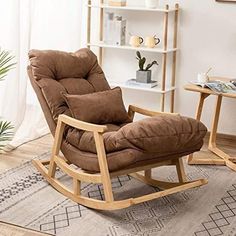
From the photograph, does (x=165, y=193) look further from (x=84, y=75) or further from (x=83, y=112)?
(x=84, y=75)

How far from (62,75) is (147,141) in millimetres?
984

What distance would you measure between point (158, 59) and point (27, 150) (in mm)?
1495

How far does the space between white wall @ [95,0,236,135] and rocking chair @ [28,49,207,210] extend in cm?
118

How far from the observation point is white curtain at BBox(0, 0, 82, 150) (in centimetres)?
437

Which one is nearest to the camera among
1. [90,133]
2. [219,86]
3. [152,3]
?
[90,133]

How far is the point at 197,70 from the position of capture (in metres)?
4.93

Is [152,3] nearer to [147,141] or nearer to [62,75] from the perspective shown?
[62,75]

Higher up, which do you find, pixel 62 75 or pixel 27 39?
pixel 27 39

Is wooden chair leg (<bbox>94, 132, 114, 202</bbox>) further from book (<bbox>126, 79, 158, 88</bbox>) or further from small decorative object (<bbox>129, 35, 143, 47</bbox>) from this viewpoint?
small decorative object (<bbox>129, 35, 143, 47</bbox>)

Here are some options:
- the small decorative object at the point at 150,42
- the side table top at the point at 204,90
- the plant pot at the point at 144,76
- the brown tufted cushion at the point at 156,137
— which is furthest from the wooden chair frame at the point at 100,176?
the small decorative object at the point at 150,42

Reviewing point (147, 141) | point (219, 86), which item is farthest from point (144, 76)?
point (147, 141)

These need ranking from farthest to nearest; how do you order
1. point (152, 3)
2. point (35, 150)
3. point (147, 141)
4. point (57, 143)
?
point (152, 3), point (35, 150), point (57, 143), point (147, 141)

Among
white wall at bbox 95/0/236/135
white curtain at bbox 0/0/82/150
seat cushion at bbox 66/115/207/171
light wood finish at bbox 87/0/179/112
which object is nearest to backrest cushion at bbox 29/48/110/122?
seat cushion at bbox 66/115/207/171

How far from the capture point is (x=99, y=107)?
11.9ft
